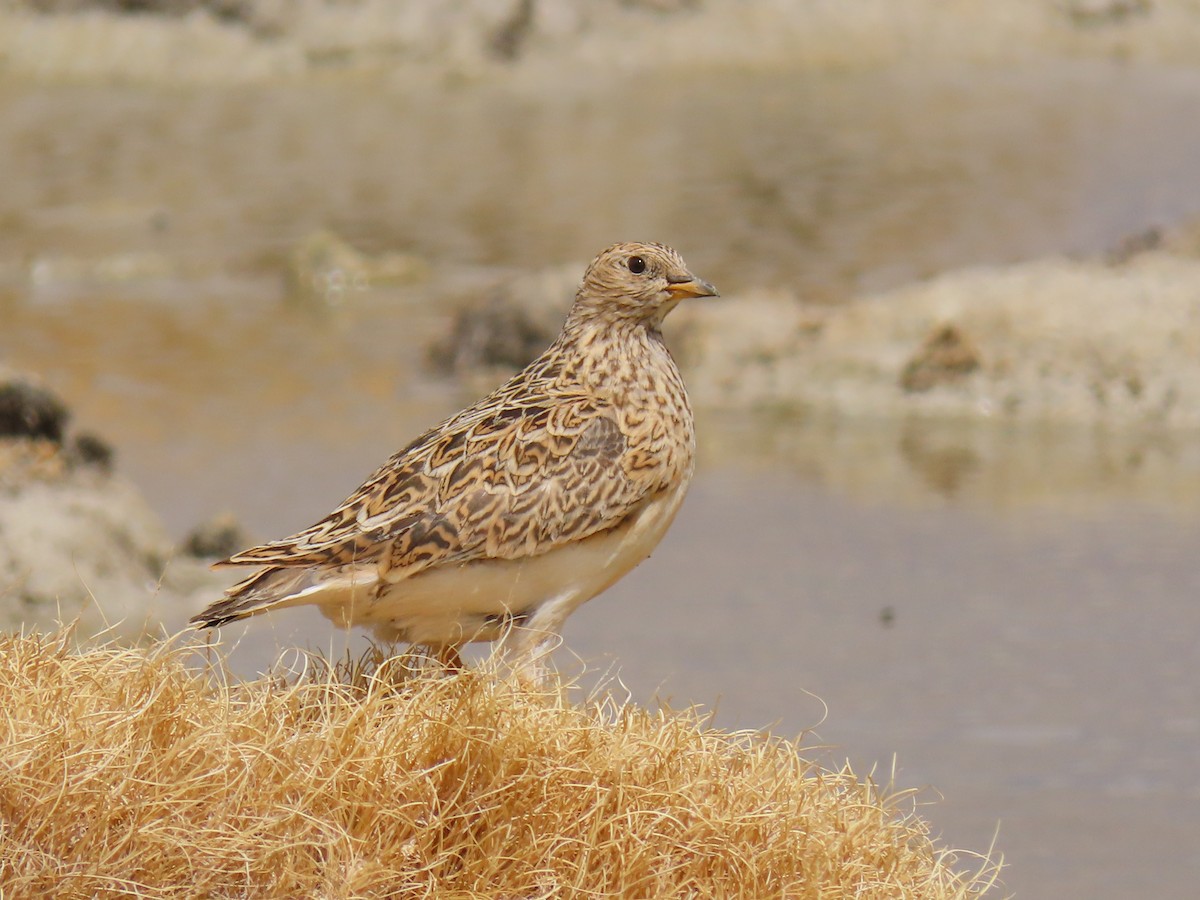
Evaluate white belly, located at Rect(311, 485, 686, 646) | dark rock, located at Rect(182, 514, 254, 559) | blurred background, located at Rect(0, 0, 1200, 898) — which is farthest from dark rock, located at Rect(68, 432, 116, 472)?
white belly, located at Rect(311, 485, 686, 646)

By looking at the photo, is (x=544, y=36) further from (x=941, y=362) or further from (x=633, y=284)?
(x=633, y=284)

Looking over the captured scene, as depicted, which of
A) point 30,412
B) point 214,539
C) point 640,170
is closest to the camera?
point 30,412

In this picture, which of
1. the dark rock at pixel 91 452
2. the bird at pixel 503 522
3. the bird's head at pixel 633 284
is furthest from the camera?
the dark rock at pixel 91 452

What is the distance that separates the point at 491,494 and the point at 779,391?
10.8 metres

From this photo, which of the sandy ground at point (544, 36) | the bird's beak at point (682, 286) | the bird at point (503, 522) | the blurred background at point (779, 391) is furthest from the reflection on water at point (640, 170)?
the bird at point (503, 522)

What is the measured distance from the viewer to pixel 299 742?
5.55m

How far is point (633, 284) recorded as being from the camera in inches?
263

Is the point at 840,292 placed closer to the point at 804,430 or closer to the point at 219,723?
the point at 804,430

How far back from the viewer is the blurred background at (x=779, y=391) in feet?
31.2

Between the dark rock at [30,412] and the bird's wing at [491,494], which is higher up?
the bird's wing at [491,494]

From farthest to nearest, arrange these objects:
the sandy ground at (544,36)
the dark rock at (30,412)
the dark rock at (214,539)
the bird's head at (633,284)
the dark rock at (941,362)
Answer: the sandy ground at (544,36)
the dark rock at (941,362)
the dark rock at (214,539)
the dark rock at (30,412)
the bird's head at (633,284)

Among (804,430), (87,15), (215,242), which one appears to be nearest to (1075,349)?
(804,430)

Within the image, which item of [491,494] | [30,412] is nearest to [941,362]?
[30,412]

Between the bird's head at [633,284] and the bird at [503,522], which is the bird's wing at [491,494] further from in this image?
the bird's head at [633,284]
